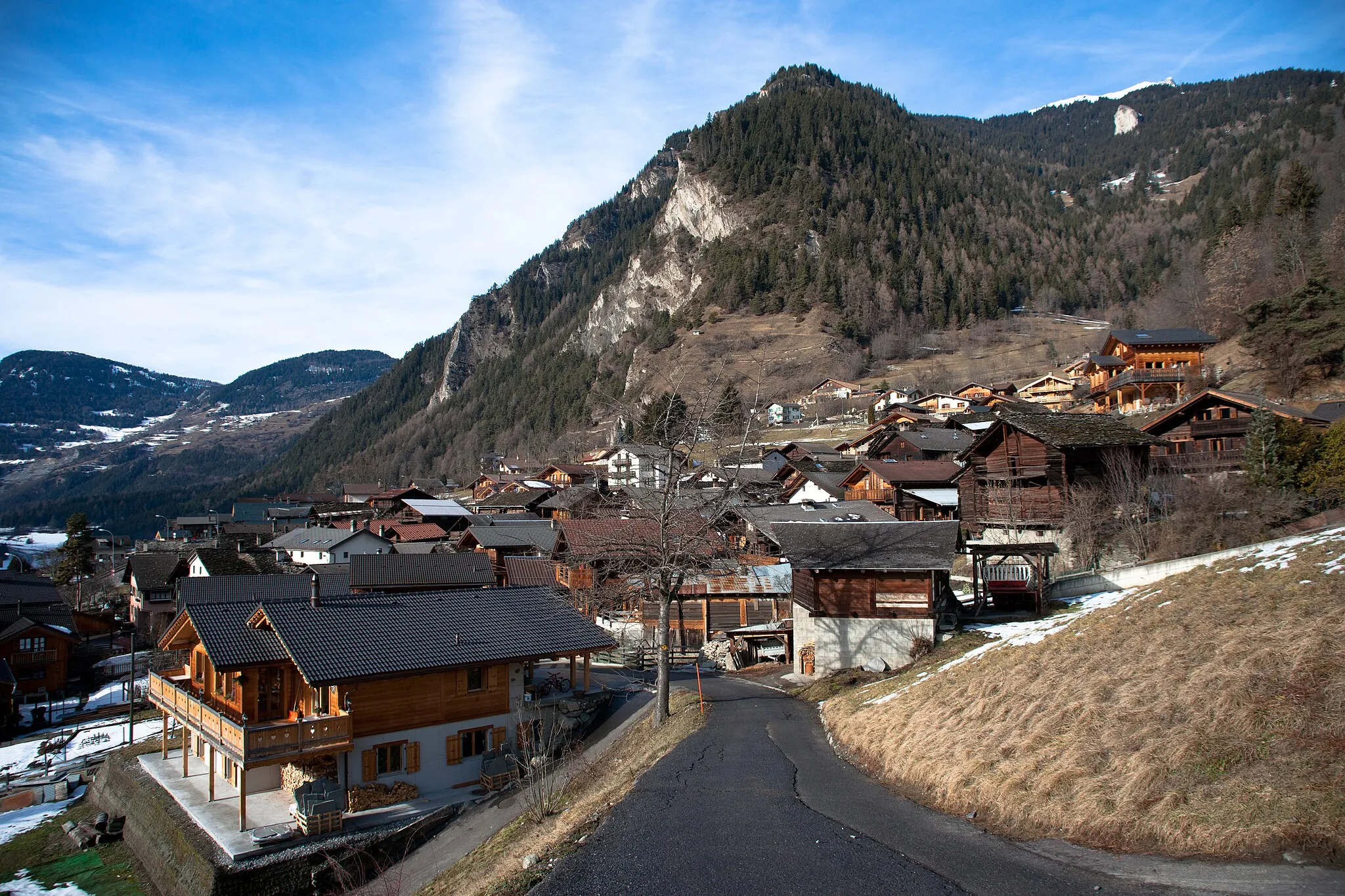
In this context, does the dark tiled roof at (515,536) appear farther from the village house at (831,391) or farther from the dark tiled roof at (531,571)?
the village house at (831,391)

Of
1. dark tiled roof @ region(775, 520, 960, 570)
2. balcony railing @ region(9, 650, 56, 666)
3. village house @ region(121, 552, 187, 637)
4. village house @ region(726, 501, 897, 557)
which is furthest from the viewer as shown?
village house @ region(121, 552, 187, 637)

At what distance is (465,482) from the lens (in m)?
132

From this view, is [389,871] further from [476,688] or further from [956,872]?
[956,872]

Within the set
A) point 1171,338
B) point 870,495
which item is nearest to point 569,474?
point 870,495

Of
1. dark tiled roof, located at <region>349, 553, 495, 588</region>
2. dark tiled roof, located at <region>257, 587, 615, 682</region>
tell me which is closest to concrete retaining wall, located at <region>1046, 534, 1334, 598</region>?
dark tiled roof, located at <region>257, 587, 615, 682</region>

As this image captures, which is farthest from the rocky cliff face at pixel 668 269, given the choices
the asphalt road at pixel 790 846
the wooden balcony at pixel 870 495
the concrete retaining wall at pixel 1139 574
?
the asphalt road at pixel 790 846

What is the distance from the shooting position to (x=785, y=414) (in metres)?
101

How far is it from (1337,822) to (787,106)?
201054 millimetres

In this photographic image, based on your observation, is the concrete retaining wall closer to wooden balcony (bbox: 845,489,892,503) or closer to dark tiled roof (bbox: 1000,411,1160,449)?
dark tiled roof (bbox: 1000,411,1160,449)

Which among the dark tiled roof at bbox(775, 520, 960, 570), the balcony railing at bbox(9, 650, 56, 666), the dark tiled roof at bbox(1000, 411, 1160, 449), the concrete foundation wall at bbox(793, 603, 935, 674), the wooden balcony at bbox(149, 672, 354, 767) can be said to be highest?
the dark tiled roof at bbox(1000, 411, 1160, 449)

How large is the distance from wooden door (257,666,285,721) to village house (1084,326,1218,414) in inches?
2233

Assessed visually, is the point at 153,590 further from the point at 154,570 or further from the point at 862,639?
the point at 862,639

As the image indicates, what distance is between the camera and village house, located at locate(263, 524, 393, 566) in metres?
60.2

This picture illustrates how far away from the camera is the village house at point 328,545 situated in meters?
60.2
